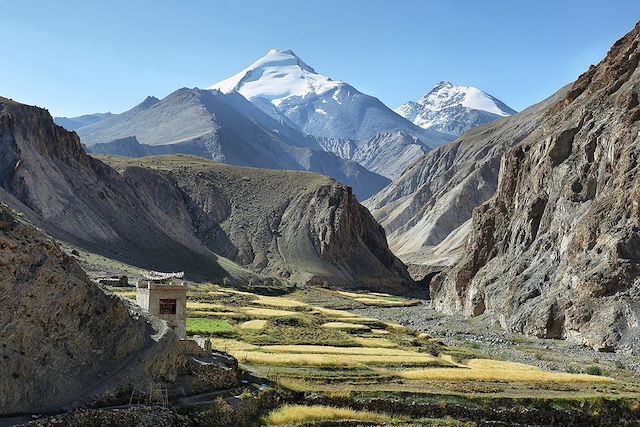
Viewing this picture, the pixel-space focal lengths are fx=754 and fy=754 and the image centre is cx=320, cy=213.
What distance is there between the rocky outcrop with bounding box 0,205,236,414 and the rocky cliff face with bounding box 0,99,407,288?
284 feet

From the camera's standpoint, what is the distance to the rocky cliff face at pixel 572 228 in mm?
79250

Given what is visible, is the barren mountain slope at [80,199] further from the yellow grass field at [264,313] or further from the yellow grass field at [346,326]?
the yellow grass field at [346,326]

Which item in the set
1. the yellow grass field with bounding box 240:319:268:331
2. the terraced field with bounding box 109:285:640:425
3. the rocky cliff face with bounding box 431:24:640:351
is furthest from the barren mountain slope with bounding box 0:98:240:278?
the yellow grass field with bounding box 240:319:268:331

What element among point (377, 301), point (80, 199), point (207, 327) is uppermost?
point (80, 199)

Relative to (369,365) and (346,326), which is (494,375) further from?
(346,326)

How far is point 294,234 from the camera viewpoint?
611 ft

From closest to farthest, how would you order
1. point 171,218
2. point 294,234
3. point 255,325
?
point 255,325, point 171,218, point 294,234

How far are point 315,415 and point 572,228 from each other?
208ft

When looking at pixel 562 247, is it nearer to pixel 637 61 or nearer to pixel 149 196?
pixel 637 61

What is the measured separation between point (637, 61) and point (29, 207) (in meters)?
99.1

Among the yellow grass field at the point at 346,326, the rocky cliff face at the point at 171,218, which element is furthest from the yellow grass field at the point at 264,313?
the rocky cliff face at the point at 171,218

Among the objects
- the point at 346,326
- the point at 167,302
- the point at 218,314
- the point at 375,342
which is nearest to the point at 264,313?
the point at 218,314

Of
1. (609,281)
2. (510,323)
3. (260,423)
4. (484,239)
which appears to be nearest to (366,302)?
(484,239)

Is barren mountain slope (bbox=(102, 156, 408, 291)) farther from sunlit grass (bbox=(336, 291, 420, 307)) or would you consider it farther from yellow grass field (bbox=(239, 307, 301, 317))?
yellow grass field (bbox=(239, 307, 301, 317))
